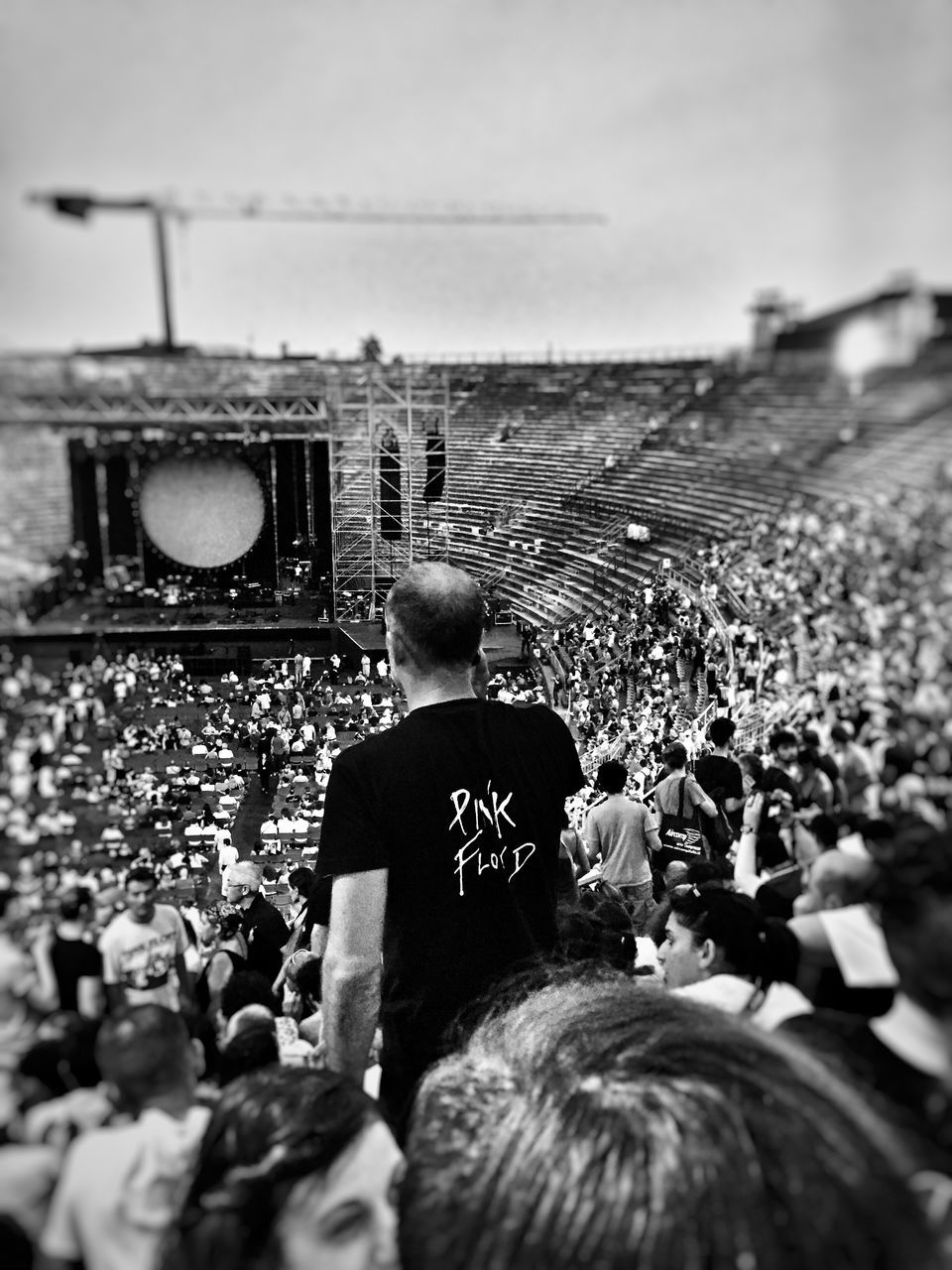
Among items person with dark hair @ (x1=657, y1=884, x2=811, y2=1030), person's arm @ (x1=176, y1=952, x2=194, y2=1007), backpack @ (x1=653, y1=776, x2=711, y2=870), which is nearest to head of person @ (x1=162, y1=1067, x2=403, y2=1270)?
person's arm @ (x1=176, y1=952, x2=194, y2=1007)

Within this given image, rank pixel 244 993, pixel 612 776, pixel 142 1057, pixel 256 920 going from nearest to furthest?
pixel 142 1057 → pixel 244 993 → pixel 256 920 → pixel 612 776

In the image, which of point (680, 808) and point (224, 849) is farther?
point (680, 808)

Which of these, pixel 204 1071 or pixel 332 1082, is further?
pixel 204 1071

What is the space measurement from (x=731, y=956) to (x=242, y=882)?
47.4 inches

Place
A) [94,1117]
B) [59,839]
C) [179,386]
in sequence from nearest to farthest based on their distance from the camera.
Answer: [94,1117] < [59,839] < [179,386]

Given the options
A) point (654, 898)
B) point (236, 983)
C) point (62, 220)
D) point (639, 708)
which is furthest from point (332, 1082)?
point (62, 220)

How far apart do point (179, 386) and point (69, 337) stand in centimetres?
25

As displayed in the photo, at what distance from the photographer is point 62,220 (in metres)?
2.05

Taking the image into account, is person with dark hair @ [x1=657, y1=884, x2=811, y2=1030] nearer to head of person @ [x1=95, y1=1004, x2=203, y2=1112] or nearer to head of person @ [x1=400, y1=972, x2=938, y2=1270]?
head of person @ [x1=400, y1=972, x2=938, y2=1270]

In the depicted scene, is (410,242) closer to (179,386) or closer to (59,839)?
(179,386)

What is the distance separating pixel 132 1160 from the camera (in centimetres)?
189

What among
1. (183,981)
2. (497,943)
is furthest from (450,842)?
(183,981)

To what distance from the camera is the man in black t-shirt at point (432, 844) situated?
95.3 inches

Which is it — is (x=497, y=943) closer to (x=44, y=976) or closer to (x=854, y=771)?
(x=854, y=771)
